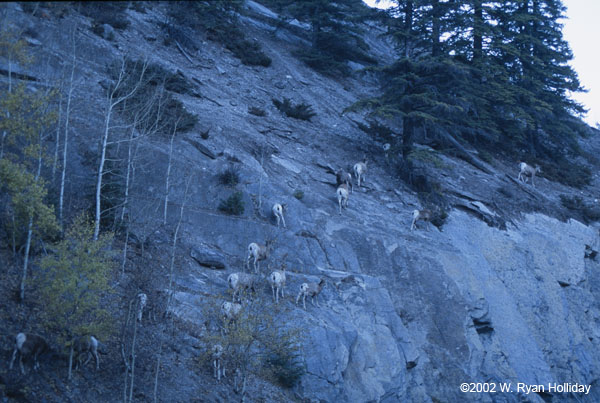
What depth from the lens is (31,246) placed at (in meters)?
15.1

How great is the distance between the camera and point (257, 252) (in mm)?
18547

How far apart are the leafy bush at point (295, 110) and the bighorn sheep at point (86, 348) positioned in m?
20.1

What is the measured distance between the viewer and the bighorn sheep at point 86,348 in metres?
12.4

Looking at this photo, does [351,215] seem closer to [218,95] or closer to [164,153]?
[164,153]

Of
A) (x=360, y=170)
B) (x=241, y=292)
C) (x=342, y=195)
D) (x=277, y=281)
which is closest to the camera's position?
(x=241, y=292)

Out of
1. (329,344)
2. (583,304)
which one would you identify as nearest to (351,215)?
(329,344)

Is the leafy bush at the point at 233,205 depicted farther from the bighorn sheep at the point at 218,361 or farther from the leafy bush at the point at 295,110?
the leafy bush at the point at 295,110

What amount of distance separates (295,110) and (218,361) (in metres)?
19.0

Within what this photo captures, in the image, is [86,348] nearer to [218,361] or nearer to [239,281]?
[218,361]

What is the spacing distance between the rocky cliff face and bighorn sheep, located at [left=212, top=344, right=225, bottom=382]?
70 cm

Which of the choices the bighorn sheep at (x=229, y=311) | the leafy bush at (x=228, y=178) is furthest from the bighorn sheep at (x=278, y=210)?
the bighorn sheep at (x=229, y=311)

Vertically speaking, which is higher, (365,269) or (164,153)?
(164,153)

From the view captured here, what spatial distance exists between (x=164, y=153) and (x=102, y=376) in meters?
10.7

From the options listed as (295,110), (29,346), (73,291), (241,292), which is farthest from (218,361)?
(295,110)
